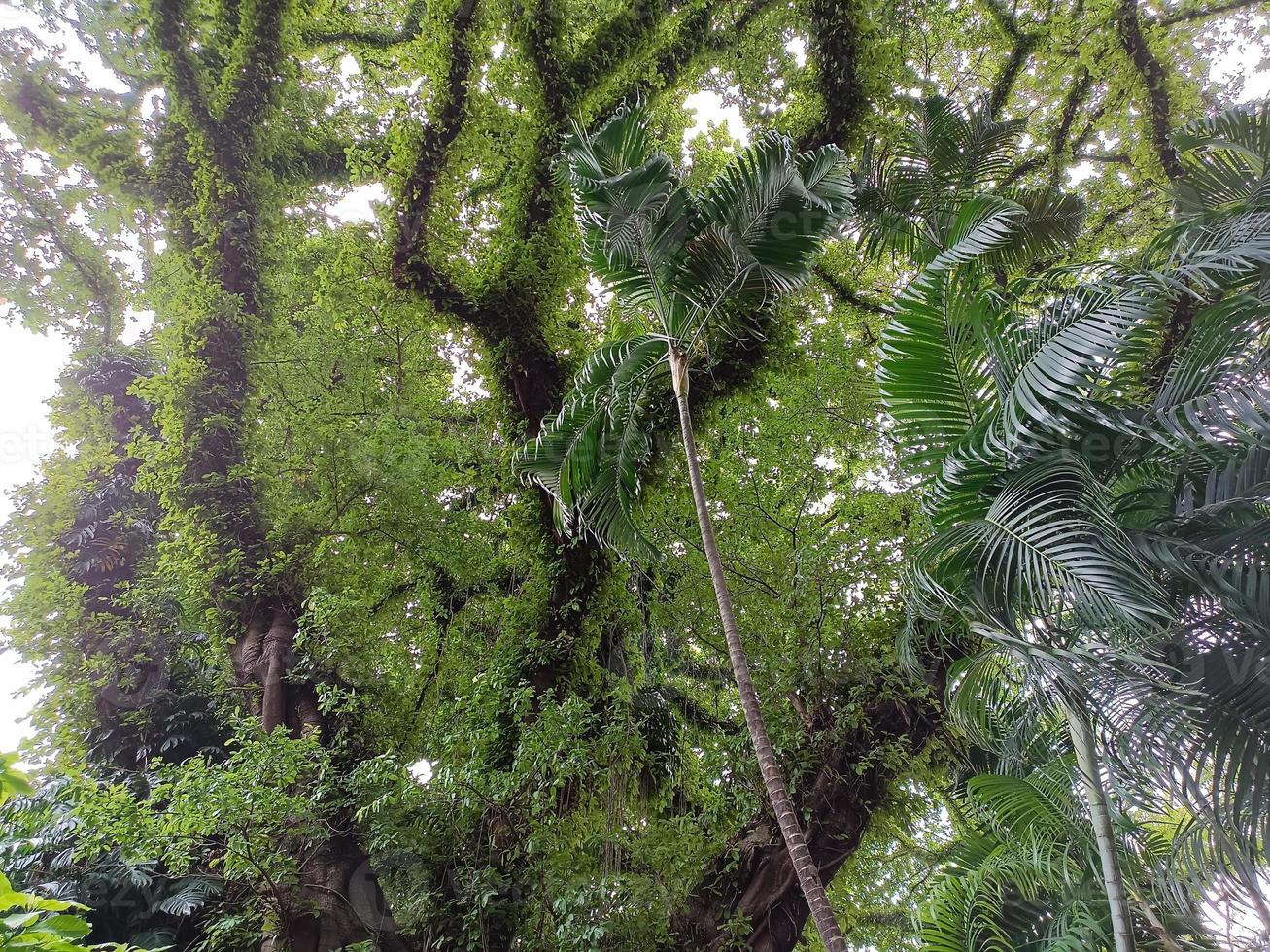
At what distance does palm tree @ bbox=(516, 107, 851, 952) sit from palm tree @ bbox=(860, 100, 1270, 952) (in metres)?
1.13

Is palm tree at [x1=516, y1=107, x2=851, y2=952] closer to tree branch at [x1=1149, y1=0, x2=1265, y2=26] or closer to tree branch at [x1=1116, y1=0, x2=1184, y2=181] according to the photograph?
tree branch at [x1=1116, y1=0, x2=1184, y2=181]

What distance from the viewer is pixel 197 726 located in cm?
677

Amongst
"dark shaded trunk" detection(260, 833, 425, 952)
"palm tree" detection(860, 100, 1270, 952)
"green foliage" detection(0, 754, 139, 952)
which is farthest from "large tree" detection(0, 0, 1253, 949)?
"green foliage" detection(0, 754, 139, 952)

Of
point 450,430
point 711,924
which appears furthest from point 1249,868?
point 450,430

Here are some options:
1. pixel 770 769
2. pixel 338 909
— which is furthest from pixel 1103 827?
pixel 338 909

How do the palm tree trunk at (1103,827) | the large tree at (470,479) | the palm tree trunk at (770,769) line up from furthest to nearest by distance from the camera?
the large tree at (470,479), the palm tree trunk at (770,769), the palm tree trunk at (1103,827)

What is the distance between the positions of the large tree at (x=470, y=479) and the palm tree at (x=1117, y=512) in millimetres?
2334

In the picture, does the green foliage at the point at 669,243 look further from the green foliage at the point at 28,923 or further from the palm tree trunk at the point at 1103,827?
the green foliage at the point at 28,923

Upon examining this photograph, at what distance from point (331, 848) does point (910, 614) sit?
165 inches

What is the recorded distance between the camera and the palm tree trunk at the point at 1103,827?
97.0 inches

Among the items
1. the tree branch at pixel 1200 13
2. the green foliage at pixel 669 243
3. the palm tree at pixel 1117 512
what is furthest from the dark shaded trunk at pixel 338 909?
the tree branch at pixel 1200 13

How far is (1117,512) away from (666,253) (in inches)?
111

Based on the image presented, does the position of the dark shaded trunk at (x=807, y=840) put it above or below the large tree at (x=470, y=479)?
below

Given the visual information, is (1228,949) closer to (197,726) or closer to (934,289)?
(934,289)
